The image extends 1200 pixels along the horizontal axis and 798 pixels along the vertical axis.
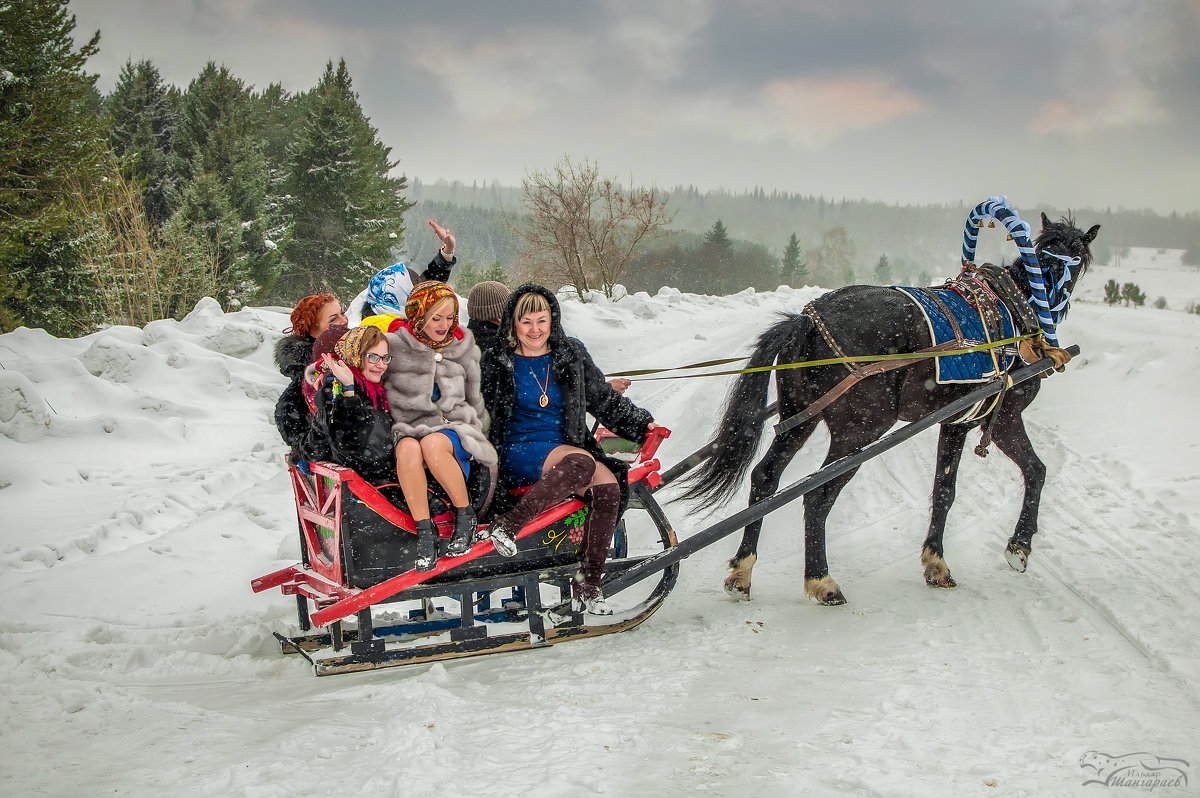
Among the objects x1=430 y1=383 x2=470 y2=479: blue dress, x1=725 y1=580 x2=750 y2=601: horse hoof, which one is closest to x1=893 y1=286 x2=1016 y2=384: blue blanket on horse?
x1=725 y1=580 x2=750 y2=601: horse hoof

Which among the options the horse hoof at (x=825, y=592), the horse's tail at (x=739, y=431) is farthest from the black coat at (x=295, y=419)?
the horse hoof at (x=825, y=592)

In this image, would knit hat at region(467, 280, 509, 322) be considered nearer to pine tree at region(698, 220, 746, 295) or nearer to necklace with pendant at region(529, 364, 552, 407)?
necklace with pendant at region(529, 364, 552, 407)

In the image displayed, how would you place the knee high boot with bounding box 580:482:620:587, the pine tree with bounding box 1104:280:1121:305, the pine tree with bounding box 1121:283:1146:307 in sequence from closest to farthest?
→ the knee high boot with bounding box 580:482:620:587, the pine tree with bounding box 1121:283:1146:307, the pine tree with bounding box 1104:280:1121:305

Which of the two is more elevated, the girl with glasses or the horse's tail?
the girl with glasses

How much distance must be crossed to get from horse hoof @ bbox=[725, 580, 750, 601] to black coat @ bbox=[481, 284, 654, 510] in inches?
46.4

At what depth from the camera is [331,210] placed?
30.2 m

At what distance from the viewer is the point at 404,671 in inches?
147

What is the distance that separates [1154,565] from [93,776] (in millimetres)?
5604

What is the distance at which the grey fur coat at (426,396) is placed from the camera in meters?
3.61

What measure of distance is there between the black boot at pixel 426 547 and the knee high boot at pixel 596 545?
787mm

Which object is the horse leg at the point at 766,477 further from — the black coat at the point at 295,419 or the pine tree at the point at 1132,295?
the pine tree at the point at 1132,295

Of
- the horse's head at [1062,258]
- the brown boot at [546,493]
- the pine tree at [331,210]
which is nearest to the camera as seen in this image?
the brown boot at [546,493]

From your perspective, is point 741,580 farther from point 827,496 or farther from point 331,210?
point 331,210
